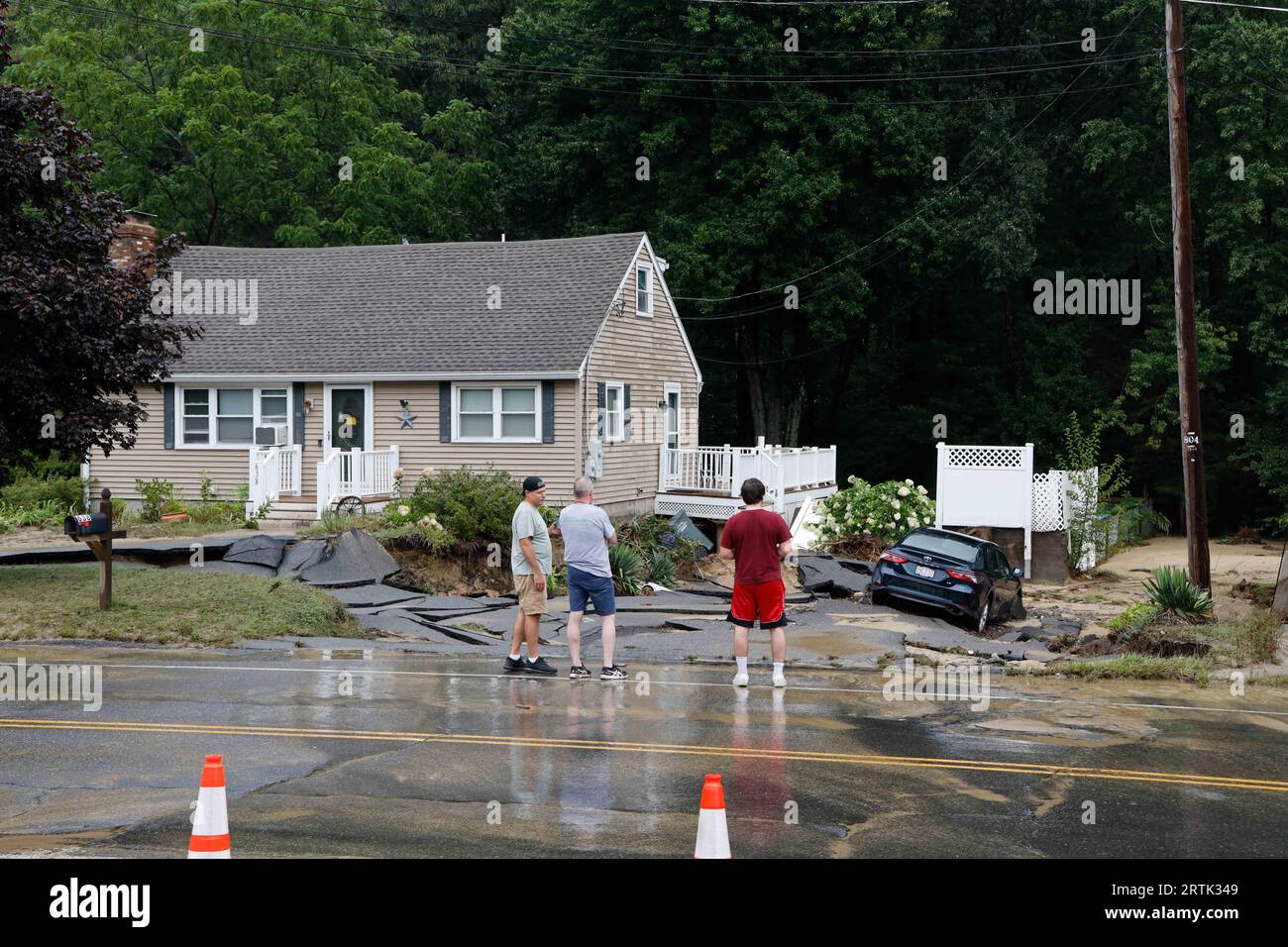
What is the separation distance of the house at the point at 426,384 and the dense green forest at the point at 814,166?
34.6 ft

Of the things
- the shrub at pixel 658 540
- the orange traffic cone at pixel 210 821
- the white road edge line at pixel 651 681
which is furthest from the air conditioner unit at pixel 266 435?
the orange traffic cone at pixel 210 821

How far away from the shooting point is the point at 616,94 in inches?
1822

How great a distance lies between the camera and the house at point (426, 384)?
95.3 ft

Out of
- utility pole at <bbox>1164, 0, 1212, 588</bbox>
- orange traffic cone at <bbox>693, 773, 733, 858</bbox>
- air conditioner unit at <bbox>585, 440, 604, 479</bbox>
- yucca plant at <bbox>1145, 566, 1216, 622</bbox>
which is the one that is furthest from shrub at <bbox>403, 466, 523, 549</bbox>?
orange traffic cone at <bbox>693, 773, 733, 858</bbox>

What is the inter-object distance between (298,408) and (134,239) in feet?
23.6

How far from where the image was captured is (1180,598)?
59.2ft

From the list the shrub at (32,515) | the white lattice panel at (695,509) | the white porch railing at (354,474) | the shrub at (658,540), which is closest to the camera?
the white porch railing at (354,474)

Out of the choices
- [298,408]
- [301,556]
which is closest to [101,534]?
[301,556]

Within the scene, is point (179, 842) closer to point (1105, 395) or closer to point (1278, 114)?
point (1278, 114)

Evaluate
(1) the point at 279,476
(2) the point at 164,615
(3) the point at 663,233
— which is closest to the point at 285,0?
(3) the point at 663,233

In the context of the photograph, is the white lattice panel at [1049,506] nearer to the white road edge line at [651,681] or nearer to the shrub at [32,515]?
the white road edge line at [651,681]

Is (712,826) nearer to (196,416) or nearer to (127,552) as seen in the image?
(127,552)

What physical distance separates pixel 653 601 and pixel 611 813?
13.5m

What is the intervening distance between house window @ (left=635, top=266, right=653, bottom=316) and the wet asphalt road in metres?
19.7
